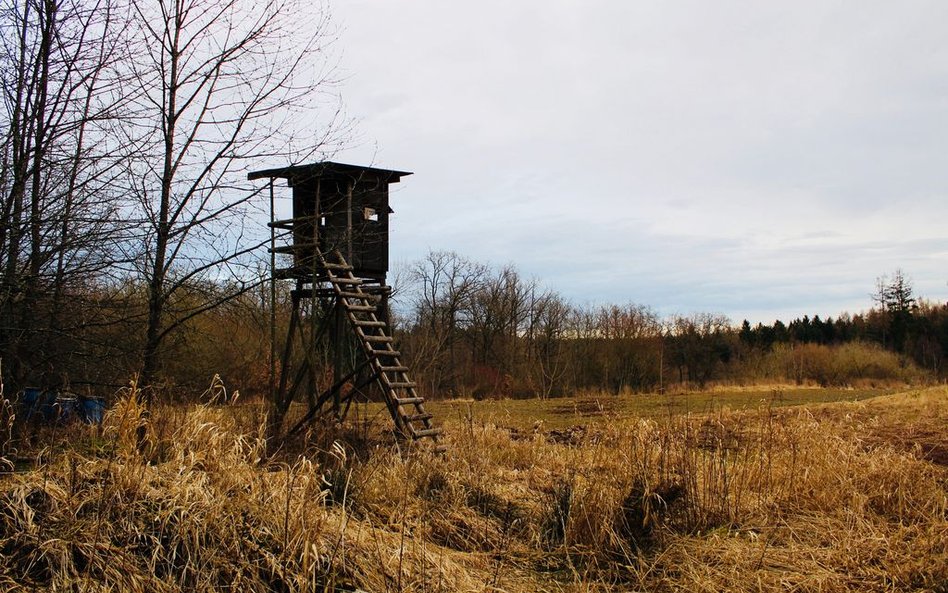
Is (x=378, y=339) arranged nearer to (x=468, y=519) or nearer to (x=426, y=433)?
(x=426, y=433)

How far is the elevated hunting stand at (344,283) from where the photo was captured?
30.0 ft

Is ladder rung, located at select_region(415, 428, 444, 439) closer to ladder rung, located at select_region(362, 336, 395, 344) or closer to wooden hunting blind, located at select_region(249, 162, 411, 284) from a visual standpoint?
ladder rung, located at select_region(362, 336, 395, 344)

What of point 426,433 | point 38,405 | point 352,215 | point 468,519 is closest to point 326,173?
point 352,215

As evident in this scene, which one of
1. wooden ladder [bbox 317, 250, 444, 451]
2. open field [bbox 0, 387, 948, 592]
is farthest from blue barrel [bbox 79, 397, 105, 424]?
wooden ladder [bbox 317, 250, 444, 451]

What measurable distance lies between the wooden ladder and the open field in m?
1.87

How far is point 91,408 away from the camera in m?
7.46

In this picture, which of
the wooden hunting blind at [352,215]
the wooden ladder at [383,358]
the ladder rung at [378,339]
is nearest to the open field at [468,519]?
the wooden ladder at [383,358]

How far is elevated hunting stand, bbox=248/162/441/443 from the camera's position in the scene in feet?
30.0

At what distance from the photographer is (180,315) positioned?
24.9 feet

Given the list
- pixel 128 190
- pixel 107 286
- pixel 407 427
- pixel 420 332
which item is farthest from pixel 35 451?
pixel 420 332

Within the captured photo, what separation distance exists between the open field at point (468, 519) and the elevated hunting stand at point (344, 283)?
241 cm

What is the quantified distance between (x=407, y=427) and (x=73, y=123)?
4716 mm

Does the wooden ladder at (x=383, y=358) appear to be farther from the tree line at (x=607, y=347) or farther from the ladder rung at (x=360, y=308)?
the tree line at (x=607, y=347)

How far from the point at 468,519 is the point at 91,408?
14.3 feet
